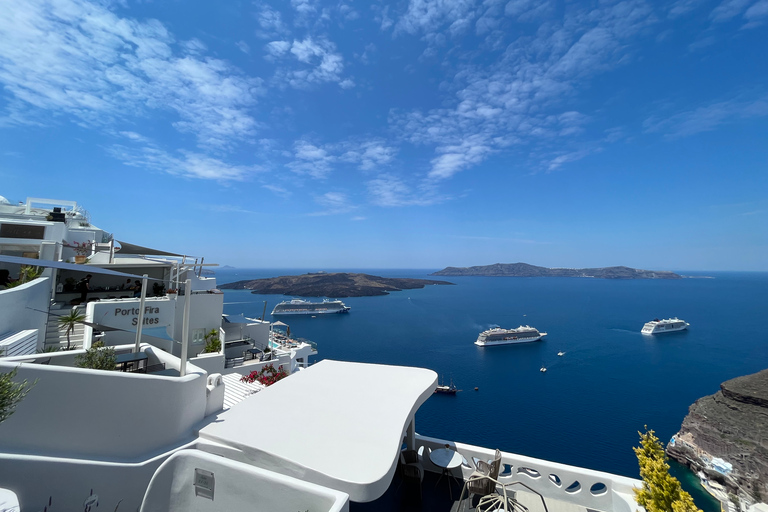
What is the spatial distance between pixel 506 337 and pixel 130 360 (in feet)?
162

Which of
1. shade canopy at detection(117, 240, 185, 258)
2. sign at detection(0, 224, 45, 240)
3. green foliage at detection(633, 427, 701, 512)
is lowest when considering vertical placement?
green foliage at detection(633, 427, 701, 512)

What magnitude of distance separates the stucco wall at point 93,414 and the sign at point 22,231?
1484 cm

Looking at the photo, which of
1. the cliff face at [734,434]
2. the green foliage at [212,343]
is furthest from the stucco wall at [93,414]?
the cliff face at [734,434]

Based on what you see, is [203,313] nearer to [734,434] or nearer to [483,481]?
[483,481]

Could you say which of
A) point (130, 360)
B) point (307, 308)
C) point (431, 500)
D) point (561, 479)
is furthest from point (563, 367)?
point (307, 308)

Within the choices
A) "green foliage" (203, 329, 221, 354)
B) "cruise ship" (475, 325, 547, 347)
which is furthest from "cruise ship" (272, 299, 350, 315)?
"green foliage" (203, 329, 221, 354)

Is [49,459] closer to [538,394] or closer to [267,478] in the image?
[267,478]

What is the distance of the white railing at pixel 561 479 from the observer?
17.8 ft

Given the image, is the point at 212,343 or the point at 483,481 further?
the point at 212,343

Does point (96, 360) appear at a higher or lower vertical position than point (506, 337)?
higher

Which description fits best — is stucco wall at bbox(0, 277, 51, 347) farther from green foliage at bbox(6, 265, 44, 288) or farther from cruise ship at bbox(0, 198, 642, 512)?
green foliage at bbox(6, 265, 44, 288)

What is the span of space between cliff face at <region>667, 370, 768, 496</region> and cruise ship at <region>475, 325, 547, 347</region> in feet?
76.9

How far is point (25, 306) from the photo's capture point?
756 cm

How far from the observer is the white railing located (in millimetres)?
5418
